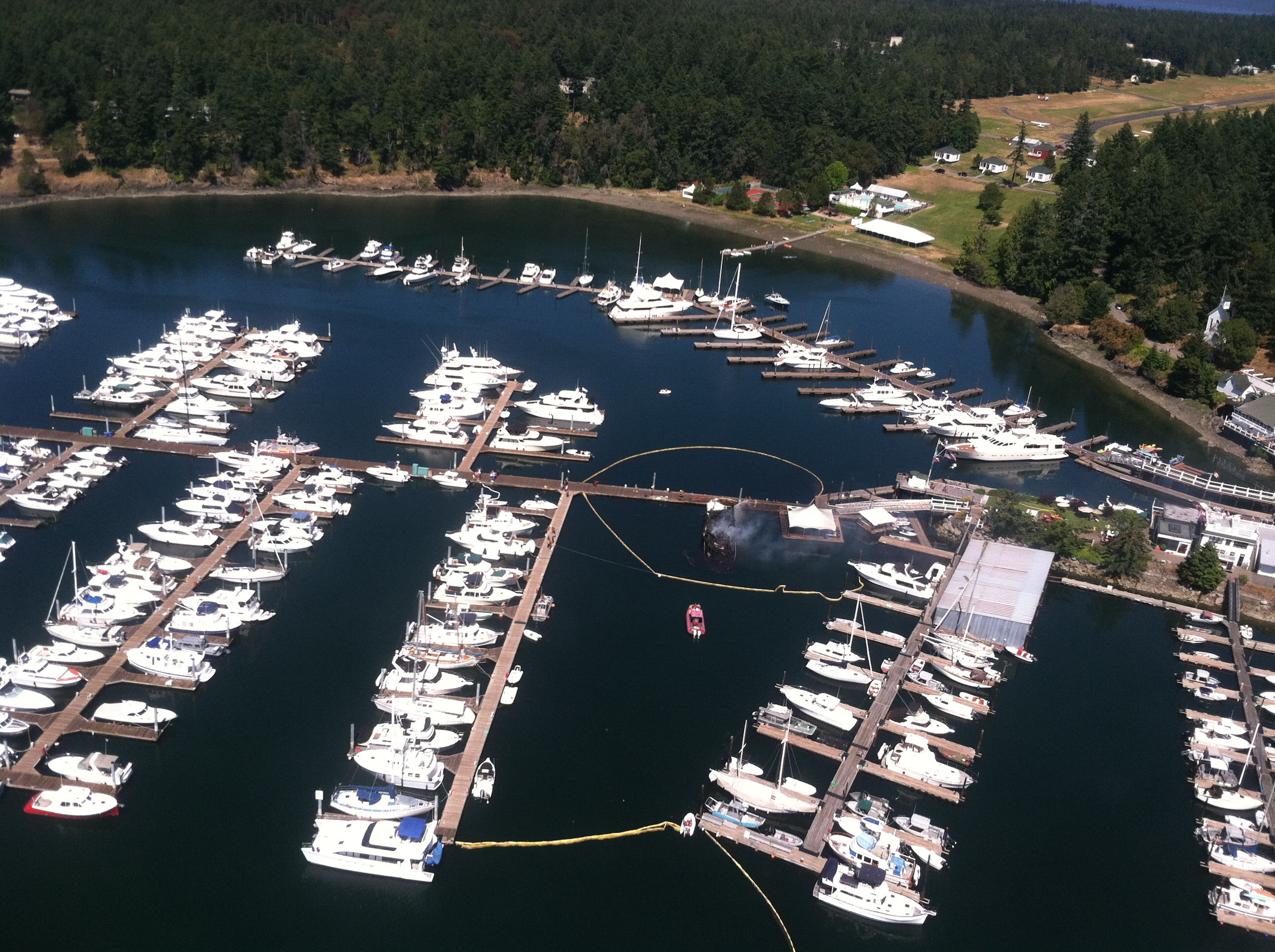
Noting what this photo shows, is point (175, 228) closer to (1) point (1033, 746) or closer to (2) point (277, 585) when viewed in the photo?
(2) point (277, 585)

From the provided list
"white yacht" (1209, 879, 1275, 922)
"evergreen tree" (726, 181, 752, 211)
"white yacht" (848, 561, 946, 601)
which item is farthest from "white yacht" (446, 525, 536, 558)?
"evergreen tree" (726, 181, 752, 211)

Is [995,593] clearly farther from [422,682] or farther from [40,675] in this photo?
[40,675]

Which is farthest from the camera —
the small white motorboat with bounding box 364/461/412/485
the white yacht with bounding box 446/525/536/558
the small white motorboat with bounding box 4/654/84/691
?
the small white motorboat with bounding box 364/461/412/485

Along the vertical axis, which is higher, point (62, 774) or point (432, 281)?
point (432, 281)

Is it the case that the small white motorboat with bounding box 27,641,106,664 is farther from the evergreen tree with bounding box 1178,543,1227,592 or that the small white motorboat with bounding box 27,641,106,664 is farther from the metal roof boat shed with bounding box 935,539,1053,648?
the evergreen tree with bounding box 1178,543,1227,592

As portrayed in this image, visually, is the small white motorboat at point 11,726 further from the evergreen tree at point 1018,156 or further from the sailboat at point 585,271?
the evergreen tree at point 1018,156

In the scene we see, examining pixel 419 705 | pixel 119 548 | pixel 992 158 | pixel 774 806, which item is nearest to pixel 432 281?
pixel 119 548
